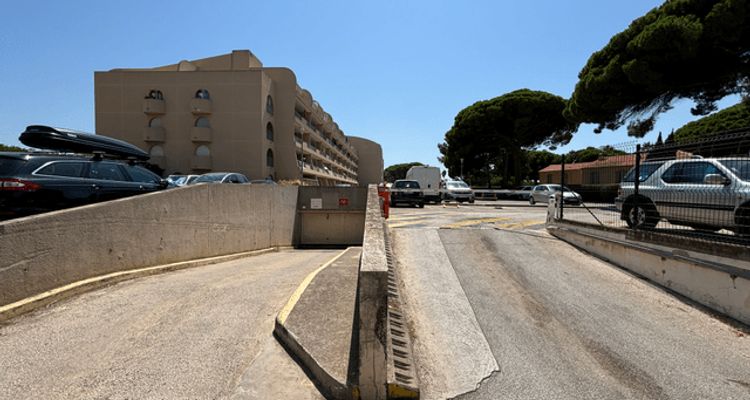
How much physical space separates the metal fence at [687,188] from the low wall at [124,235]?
898cm

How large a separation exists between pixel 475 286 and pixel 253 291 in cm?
346

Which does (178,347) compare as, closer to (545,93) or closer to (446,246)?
(446,246)

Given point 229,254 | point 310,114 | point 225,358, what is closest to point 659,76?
point 229,254

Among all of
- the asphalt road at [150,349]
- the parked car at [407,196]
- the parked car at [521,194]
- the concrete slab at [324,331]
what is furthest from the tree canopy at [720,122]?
the asphalt road at [150,349]

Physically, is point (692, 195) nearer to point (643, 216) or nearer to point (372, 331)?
point (643, 216)

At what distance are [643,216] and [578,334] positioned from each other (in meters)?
4.41

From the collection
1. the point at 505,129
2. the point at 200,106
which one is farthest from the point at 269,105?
the point at 505,129

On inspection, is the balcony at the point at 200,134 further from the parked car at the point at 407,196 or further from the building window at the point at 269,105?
the parked car at the point at 407,196

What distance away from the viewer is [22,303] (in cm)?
438

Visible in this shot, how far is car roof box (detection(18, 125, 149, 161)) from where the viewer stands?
22.7 ft

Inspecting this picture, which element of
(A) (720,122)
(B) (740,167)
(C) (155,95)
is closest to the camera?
(B) (740,167)

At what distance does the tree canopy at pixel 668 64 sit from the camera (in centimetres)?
→ 1733

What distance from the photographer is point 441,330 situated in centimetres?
459

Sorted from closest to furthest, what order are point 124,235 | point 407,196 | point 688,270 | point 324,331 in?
point 324,331 → point 688,270 → point 124,235 → point 407,196
